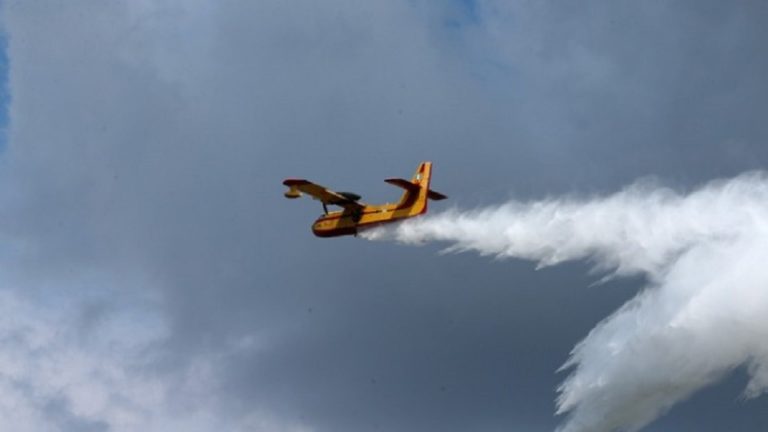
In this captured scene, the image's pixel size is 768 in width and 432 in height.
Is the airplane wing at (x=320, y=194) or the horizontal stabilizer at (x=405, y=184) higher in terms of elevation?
the airplane wing at (x=320, y=194)

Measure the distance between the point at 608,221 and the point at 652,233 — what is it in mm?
2648

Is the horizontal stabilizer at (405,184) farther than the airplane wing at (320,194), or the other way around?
the airplane wing at (320,194)

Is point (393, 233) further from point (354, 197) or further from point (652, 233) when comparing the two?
point (652, 233)

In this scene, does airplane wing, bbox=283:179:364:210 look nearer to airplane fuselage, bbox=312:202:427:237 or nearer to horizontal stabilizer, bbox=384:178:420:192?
airplane fuselage, bbox=312:202:427:237

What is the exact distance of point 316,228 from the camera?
77188 millimetres

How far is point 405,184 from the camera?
70125 mm

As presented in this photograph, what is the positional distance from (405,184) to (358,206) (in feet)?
17.4

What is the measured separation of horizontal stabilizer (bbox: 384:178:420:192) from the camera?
6869 centimetres

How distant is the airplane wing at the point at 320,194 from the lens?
7350cm

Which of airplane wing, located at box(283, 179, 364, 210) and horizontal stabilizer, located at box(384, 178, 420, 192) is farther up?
airplane wing, located at box(283, 179, 364, 210)

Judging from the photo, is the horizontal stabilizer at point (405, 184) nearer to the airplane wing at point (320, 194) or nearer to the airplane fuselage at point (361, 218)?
the airplane fuselage at point (361, 218)

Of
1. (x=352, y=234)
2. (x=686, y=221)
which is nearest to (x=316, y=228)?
(x=352, y=234)

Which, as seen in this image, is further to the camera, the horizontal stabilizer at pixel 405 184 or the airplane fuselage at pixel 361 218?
the airplane fuselage at pixel 361 218

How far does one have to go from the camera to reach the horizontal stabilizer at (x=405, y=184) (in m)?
A: 68.7
